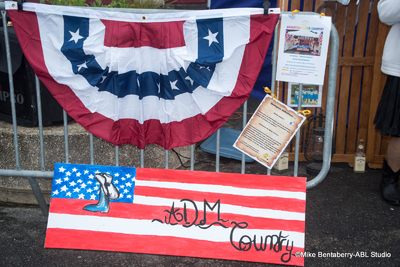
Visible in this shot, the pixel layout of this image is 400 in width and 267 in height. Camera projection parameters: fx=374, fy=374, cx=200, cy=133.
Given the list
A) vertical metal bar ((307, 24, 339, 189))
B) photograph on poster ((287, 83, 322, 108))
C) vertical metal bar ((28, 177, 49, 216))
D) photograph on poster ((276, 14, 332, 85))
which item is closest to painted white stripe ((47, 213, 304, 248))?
vertical metal bar ((28, 177, 49, 216))

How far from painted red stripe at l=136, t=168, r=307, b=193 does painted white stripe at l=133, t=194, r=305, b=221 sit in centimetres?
14

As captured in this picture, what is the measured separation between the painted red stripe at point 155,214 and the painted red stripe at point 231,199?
0.25ft

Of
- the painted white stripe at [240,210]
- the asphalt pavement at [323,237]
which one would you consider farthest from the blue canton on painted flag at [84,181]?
the asphalt pavement at [323,237]

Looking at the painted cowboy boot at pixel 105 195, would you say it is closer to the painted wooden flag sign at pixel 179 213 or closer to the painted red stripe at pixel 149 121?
the painted wooden flag sign at pixel 179 213

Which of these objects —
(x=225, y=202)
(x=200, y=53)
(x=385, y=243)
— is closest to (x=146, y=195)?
→ (x=225, y=202)

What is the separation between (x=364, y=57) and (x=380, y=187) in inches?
57.6

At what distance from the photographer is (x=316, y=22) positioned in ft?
7.90

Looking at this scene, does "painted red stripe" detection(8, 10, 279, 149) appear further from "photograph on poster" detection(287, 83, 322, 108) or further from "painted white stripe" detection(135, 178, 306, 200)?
"photograph on poster" detection(287, 83, 322, 108)

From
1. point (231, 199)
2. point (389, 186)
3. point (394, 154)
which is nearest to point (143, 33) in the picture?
point (231, 199)

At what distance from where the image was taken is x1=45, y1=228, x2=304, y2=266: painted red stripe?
251cm

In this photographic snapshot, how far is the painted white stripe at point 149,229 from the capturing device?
254 centimetres

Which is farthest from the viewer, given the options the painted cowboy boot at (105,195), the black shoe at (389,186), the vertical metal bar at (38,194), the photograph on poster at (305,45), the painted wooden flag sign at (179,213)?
the black shoe at (389,186)

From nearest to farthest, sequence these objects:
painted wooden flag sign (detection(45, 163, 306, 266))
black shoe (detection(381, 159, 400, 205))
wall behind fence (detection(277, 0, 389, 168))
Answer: painted wooden flag sign (detection(45, 163, 306, 266)), black shoe (detection(381, 159, 400, 205)), wall behind fence (detection(277, 0, 389, 168))

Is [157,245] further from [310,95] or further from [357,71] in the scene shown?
[357,71]
